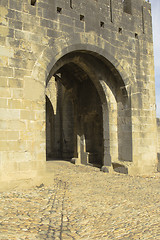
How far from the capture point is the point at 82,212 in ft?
11.9

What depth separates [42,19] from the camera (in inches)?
226

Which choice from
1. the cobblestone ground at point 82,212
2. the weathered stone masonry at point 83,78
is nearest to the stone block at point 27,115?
the weathered stone masonry at point 83,78

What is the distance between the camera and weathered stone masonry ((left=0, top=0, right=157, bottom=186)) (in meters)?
5.16

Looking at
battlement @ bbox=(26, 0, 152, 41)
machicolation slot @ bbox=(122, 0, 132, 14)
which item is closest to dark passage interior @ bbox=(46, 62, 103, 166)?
battlement @ bbox=(26, 0, 152, 41)

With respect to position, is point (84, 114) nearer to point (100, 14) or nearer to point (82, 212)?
point (100, 14)

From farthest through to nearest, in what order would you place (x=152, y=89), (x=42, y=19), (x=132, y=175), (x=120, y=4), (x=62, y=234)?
(x=152, y=89)
(x=120, y=4)
(x=132, y=175)
(x=42, y=19)
(x=62, y=234)

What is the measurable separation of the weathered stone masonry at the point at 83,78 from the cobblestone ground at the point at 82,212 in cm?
97

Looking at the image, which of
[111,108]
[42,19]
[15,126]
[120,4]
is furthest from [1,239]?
[120,4]

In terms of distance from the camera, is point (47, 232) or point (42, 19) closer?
point (47, 232)

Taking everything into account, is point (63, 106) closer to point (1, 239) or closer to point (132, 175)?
point (132, 175)

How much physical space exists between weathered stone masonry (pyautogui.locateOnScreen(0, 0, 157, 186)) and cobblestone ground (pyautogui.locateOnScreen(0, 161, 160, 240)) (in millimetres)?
969

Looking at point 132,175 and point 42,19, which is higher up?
point 42,19

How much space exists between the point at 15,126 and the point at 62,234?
9.64 feet

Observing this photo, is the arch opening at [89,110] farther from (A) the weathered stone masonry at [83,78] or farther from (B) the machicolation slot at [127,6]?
(B) the machicolation slot at [127,6]
